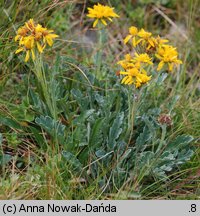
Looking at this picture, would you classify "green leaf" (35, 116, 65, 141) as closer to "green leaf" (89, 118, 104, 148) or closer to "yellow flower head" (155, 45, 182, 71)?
"green leaf" (89, 118, 104, 148)

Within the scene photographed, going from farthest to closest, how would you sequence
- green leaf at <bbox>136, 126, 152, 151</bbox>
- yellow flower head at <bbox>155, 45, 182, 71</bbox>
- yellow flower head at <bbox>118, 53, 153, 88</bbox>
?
1. green leaf at <bbox>136, 126, 152, 151</bbox>
2. yellow flower head at <bbox>155, 45, 182, 71</bbox>
3. yellow flower head at <bbox>118, 53, 153, 88</bbox>

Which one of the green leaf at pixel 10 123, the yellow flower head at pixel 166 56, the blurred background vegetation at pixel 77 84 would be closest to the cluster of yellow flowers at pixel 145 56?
the yellow flower head at pixel 166 56

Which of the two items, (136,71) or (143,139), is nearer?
(136,71)

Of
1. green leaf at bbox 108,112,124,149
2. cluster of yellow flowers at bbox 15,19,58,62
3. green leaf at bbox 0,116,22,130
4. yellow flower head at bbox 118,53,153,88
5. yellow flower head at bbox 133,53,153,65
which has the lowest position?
green leaf at bbox 0,116,22,130

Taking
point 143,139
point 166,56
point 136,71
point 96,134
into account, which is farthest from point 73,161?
point 166,56

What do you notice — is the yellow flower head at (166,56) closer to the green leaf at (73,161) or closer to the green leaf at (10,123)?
the green leaf at (73,161)

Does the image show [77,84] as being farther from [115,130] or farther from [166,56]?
[166,56]

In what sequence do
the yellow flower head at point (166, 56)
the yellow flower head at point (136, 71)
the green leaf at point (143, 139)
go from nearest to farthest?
the yellow flower head at point (136, 71)
the yellow flower head at point (166, 56)
the green leaf at point (143, 139)

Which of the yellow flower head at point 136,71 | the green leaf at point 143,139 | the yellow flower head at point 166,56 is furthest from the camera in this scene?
the green leaf at point 143,139

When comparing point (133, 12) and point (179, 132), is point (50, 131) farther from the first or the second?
point (133, 12)

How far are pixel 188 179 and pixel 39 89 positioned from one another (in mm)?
881

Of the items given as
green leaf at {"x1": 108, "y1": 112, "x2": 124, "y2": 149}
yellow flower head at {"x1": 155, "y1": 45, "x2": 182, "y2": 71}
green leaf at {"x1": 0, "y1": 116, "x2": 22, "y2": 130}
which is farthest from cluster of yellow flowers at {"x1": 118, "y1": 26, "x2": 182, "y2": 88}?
green leaf at {"x1": 0, "y1": 116, "x2": 22, "y2": 130}

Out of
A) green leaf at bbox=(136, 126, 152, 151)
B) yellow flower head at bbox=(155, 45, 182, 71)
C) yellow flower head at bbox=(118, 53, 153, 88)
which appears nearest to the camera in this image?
yellow flower head at bbox=(118, 53, 153, 88)

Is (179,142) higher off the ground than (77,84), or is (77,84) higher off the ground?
(77,84)
